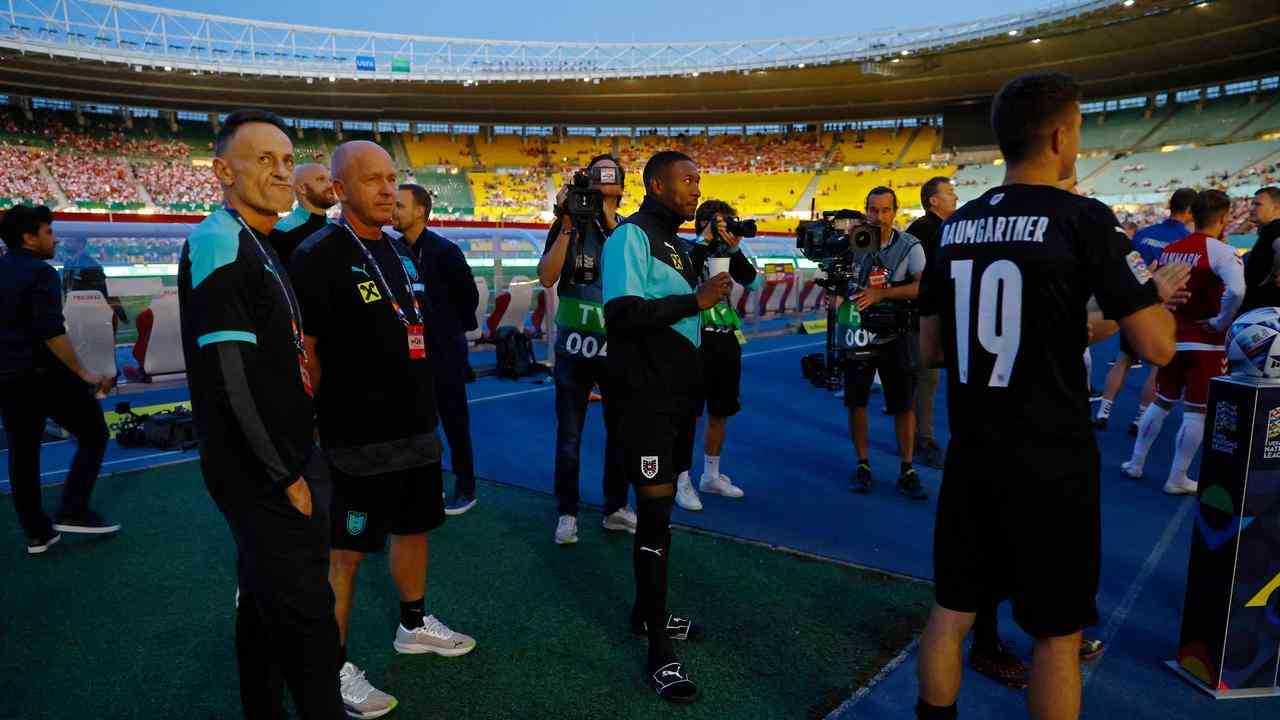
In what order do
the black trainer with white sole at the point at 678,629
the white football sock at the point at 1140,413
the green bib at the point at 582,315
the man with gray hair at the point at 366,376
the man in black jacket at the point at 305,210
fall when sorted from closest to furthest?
the man with gray hair at the point at 366,376 → the black trainer with white sole at the point at 678,629 → the man in black jacket at the point at 305,210 → the green bib at the point at 582,315 → the white football sock at the point at 1140,413

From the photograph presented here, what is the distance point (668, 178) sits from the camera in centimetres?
279

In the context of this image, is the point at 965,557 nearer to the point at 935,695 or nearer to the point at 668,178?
the point at 935,695

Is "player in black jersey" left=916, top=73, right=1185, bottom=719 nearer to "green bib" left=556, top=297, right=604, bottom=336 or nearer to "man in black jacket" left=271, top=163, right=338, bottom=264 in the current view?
"green bib" left=556, top=297, right=604, bottom=336

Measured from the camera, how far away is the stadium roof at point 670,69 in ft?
96.9

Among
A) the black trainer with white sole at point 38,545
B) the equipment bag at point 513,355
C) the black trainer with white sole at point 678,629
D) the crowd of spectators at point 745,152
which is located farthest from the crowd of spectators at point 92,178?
the black trainer with white sole at point 678,629

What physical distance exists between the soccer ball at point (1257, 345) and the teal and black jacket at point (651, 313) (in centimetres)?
193

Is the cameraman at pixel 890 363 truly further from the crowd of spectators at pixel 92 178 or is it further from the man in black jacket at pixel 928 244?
the crowd of spectators at pixel 92 178

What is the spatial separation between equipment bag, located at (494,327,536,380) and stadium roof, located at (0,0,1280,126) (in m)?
27.2

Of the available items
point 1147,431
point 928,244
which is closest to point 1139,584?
point 1147,431

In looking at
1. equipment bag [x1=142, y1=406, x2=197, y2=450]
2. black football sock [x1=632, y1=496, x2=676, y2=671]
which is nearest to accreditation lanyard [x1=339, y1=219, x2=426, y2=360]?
black football sock [x1=632, y1=496, x2=676, y2=671]

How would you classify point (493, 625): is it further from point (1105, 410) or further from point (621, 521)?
point (1105, 410)

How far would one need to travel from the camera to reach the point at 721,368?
5.02 m

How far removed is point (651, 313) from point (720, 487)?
2.77 meters

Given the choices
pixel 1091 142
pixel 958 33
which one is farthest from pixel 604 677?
pixel 1091 142
